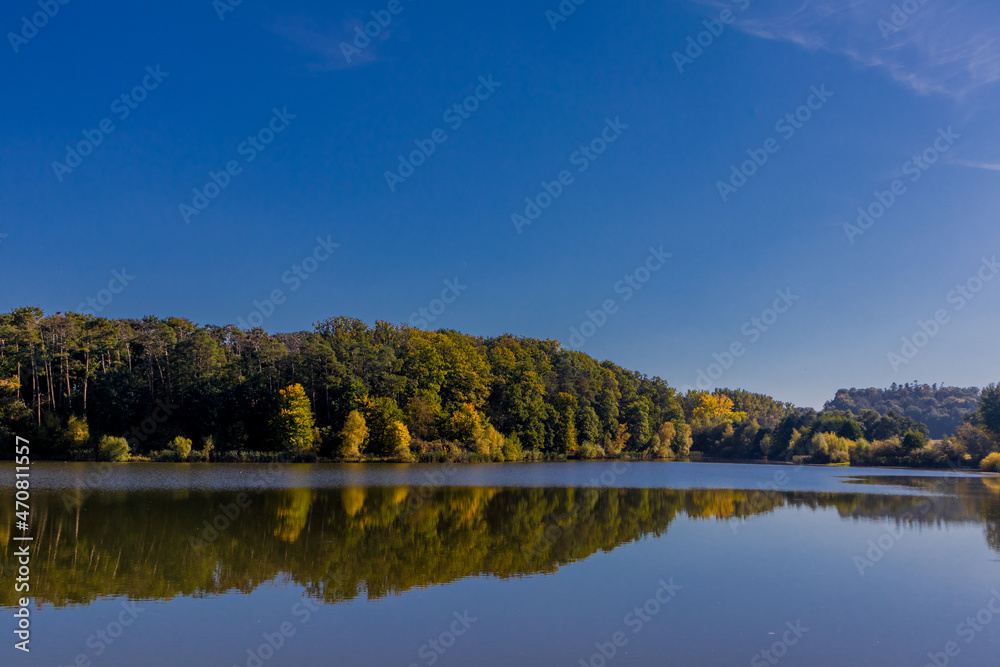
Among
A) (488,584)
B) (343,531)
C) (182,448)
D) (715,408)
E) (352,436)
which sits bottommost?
(488,584)

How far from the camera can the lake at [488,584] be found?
9.64m

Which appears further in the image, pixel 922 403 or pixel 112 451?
pixel 922 403

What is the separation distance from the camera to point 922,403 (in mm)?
157875

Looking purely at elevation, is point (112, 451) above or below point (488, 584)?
above

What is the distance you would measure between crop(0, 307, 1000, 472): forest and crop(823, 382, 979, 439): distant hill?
7066 centimetres

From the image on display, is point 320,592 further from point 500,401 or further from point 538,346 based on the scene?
point 538,346

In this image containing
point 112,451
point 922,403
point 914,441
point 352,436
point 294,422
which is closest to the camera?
point 112,451

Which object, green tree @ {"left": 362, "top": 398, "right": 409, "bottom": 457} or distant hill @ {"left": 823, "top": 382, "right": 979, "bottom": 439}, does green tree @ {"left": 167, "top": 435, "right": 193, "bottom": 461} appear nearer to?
green tree @ {"left": 362, "top": 398, "right": 409, "bottom": 457}

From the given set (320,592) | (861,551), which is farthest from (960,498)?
(320,592)

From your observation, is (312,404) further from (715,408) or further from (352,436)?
(715,408)

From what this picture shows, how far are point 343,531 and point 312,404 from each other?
50669mm

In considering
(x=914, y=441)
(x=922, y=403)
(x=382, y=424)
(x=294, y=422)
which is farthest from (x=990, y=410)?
(x=922, y=403)

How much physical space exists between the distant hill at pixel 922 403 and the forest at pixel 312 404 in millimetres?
70665

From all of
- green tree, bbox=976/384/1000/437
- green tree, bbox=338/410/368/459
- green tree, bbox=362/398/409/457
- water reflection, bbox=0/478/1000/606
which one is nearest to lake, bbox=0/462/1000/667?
water reflection, bbox=0/478/1000/606
